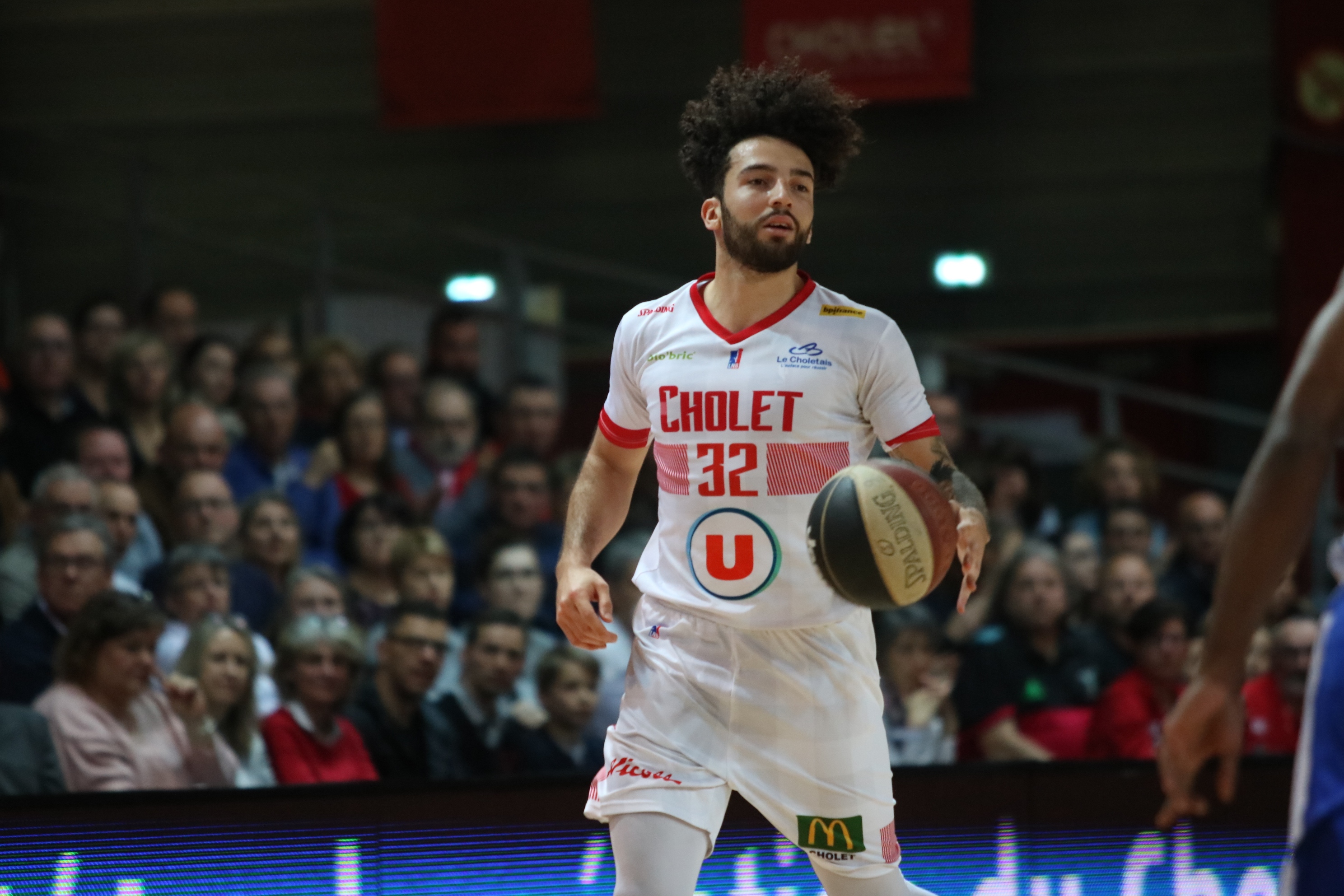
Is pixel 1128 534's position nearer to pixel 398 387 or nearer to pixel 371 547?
pixel 371 547

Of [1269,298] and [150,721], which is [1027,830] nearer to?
[150,721]

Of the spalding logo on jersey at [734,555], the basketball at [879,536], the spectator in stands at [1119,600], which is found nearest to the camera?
the basketball at [879,536]

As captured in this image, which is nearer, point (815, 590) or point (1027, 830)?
point (815, 590)

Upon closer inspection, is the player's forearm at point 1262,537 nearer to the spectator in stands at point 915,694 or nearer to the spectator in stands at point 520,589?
the spectator in stands at point 915,694

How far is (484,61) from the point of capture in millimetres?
12930

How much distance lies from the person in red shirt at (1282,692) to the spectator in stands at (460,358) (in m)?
4.36

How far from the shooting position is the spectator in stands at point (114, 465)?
24.2ft

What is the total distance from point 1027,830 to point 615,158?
28.9 ft

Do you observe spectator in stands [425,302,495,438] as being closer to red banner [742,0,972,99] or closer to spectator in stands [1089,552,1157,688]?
spectator in stands [1089,552,1157,688]

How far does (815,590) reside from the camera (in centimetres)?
409

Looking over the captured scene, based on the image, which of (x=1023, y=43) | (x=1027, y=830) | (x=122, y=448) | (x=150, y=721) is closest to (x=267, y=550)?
(x=122, y=448)

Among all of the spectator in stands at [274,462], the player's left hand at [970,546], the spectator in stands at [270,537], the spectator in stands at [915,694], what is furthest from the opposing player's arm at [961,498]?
the spectator in stands at [274,462]

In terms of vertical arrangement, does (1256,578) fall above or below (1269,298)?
below

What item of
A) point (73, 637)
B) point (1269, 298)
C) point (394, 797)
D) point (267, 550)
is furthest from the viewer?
point (1269, 298)
